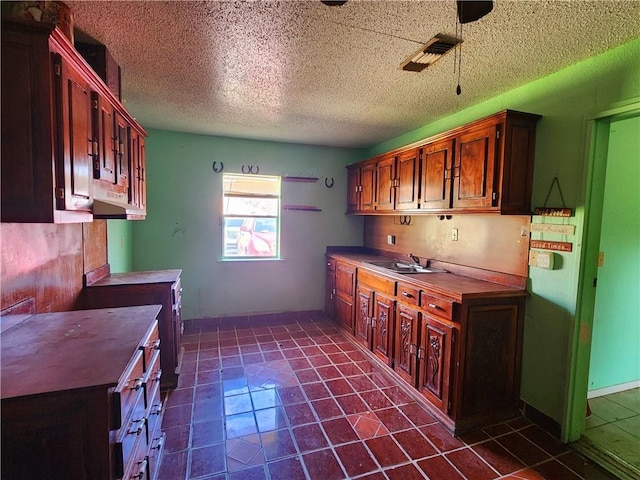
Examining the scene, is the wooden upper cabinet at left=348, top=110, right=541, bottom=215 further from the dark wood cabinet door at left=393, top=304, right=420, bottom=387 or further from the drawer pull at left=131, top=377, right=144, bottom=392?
the drawer pull at left=131, top=377, right=144, bottom=392

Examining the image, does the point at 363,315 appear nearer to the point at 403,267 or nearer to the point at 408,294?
the point at 403,267

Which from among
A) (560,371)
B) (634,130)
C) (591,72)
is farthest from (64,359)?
(634,130)

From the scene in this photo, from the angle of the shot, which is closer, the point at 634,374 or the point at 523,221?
the point at 523,221

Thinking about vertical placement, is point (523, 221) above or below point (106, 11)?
below

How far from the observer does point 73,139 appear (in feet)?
4.72

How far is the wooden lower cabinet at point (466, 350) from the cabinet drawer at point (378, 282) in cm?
25

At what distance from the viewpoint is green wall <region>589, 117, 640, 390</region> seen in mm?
2412

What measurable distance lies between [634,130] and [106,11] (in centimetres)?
347

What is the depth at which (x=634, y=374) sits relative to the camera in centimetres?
274

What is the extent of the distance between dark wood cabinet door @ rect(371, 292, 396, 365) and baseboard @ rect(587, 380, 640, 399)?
1.61m

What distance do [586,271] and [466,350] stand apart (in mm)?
906

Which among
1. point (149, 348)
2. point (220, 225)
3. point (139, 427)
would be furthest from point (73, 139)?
point (220, 225)

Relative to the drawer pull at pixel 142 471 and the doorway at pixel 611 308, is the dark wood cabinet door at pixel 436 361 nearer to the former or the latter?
the doorway at pixel 611 308

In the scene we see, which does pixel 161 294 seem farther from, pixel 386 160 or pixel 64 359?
pixel 386 160
